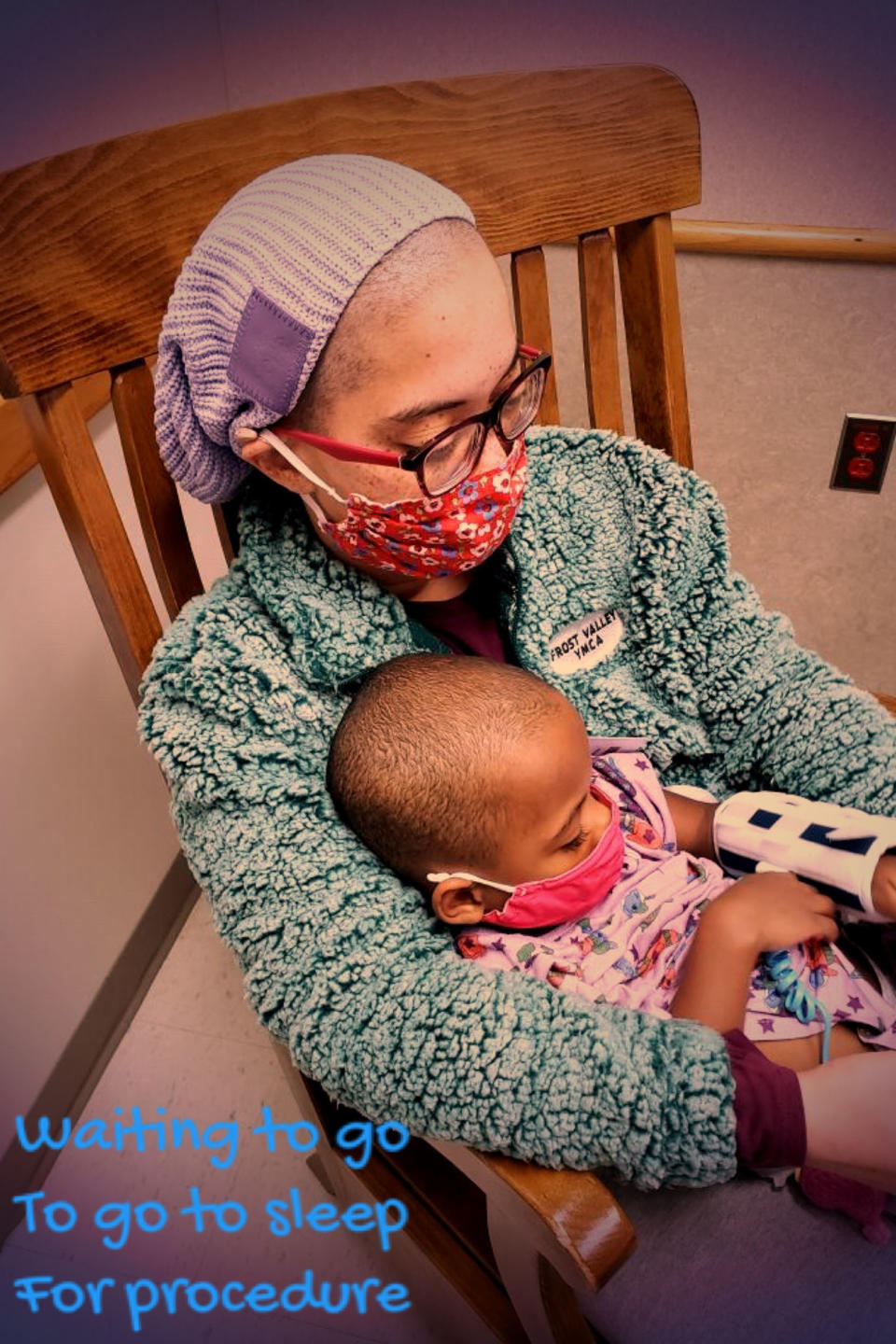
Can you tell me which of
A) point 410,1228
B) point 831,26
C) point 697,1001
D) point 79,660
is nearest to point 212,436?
point 697,1001

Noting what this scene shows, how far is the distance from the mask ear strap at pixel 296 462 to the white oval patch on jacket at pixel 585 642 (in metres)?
0.29

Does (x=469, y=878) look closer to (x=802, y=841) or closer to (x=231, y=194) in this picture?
(x=802, y=841)

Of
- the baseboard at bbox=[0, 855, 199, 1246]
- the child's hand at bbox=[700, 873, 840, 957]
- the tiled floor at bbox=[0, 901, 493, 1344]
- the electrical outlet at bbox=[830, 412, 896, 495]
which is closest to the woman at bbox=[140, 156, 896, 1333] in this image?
the child's hand at bbox=[700, 873, 840, 957]

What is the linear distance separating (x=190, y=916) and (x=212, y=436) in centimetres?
116

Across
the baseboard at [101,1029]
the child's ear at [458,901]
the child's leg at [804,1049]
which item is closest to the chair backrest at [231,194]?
the child's ear at [458,901]

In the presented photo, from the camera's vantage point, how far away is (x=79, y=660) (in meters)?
1.42

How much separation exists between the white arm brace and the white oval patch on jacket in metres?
0.20

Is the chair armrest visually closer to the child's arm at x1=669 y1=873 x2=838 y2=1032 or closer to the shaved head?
the child's arm at x1=669 y1=873 x2=838 y2=1032

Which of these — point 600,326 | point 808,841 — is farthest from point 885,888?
point 600,326

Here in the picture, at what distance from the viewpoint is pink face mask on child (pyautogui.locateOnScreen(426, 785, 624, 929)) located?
2.88ft

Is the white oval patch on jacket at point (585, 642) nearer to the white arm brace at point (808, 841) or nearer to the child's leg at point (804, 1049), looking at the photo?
the white arm brace at point (808, 841)

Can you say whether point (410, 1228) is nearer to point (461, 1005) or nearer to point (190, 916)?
point (461, 1005)

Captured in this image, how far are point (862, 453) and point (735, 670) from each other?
71cm

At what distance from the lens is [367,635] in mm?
902
